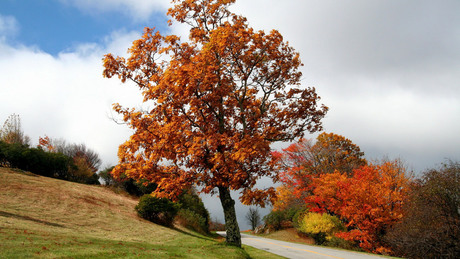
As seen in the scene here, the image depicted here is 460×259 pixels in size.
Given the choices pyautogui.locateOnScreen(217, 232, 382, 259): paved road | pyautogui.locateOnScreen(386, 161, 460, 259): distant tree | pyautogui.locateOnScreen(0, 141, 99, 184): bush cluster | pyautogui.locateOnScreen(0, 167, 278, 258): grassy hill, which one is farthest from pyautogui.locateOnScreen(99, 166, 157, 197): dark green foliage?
pyautogui.locateOnScreen(386, 161, 460, 259): distant tree

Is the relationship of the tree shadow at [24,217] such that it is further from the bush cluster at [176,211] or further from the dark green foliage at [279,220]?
the dark green foliage at [279,220]

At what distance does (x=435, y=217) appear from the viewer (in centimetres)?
1578

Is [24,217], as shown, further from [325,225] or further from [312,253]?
[325,225]

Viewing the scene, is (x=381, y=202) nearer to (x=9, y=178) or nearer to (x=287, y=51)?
(x=287, y=51)

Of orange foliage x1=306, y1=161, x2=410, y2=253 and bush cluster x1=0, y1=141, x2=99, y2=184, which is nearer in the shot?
orange foliage x1=306, y1=161, x2=410, y2=253

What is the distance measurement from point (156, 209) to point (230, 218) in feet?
35.5

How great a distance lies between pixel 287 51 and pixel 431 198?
459 inches

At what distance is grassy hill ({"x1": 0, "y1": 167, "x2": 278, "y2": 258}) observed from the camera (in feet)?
29.7

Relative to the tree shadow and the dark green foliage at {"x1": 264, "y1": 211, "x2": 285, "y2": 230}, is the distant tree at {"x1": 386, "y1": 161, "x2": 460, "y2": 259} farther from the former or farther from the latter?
the dark green foliage at {"x1": 264, "y1": 211, "x2": 285, "y2": 230}

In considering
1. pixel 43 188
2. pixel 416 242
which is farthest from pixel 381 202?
pixel 43 188

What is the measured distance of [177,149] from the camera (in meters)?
11.8

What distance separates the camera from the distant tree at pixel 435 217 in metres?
15.1

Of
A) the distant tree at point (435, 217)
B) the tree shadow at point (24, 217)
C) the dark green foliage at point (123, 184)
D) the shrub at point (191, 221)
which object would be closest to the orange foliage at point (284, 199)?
the shrub at point (191, 221)

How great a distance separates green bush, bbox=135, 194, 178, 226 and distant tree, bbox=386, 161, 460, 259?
16676mm
